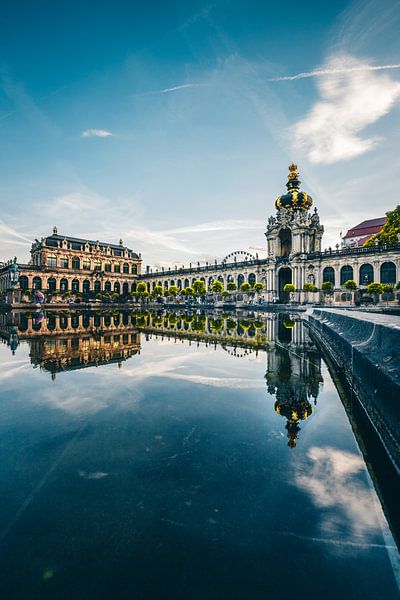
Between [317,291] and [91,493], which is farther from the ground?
[317,291]

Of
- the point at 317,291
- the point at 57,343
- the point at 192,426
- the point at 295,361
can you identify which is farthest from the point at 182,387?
the point at 317,291

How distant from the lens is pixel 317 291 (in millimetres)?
57125

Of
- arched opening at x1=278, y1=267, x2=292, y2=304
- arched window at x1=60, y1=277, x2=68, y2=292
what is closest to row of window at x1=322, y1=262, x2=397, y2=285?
arched opening at x1=278, y1=267, x2=292, y2=304

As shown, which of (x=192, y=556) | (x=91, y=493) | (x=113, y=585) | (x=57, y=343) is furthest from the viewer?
(x=57, y=343)

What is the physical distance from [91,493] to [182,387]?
375cm

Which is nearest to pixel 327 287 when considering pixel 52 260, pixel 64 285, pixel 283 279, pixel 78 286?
pixel 283 279

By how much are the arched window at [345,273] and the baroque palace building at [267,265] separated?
168 mm

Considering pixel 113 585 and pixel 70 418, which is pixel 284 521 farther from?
pixel 70 418

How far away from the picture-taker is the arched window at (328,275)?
59.5 m

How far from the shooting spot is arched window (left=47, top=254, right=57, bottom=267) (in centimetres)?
8394

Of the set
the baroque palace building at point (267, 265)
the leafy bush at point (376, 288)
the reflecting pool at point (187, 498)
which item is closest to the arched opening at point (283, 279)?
the baroque palace building at point (267, 265)

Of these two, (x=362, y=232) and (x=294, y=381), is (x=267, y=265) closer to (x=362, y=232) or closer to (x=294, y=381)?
(x=362, y=232)

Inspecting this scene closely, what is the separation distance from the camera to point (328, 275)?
6025cm

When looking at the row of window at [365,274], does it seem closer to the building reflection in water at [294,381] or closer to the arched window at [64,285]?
the building reflection in water at [294,381]
